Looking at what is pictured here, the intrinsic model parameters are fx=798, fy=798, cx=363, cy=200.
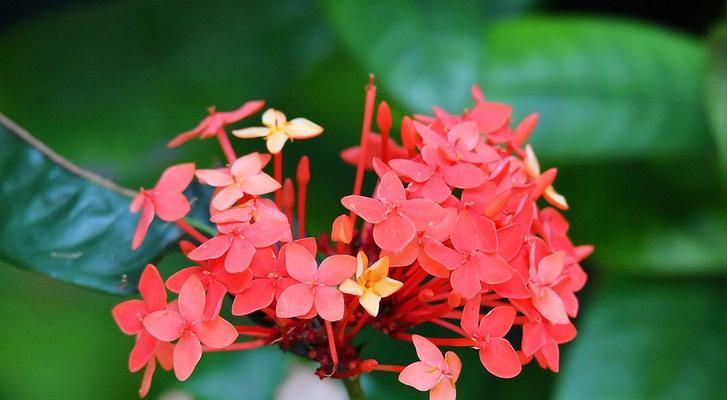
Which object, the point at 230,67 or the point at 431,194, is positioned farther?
the point at 230,67

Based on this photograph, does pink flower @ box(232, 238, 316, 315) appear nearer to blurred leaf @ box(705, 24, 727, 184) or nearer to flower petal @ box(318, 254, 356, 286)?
flower petal @ box(318, 254, 356, 286)

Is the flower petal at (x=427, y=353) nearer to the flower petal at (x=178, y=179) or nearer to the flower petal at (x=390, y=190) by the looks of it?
the flower petal at (x=390, y=190)

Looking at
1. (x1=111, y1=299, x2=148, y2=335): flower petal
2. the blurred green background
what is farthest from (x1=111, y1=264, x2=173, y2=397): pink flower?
the blurred green background

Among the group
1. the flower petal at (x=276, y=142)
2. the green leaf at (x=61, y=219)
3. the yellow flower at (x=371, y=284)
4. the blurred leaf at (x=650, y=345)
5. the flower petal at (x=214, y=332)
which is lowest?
the blurred leaf at (x=650, y=345)

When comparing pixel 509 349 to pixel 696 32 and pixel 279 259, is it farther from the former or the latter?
pixel 696 32

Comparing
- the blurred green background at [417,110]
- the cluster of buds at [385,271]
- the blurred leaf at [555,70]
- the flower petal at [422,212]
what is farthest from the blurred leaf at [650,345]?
the flower petal at [422,212]

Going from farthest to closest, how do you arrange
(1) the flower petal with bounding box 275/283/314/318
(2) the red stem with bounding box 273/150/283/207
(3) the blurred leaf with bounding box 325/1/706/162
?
(3) the blurred leaf with bounding box 325/1/706/162 < (2) the red stem with bounding box 273/150/283/207 < (1) the flower petal with bounding box 275/283/314/318

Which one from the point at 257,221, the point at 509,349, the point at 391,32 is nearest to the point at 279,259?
the point at 257,221
